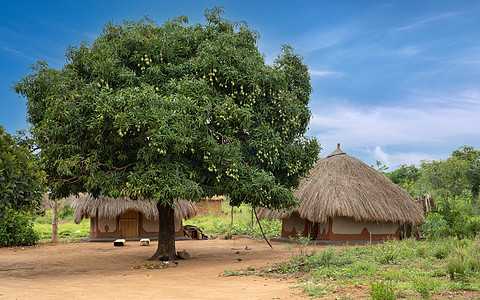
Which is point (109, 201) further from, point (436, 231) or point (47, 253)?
point (436, 231)

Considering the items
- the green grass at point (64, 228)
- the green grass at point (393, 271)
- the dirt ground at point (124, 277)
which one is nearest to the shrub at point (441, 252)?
the green grass at point (393, 271)

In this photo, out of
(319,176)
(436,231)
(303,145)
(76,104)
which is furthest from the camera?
(319,176)

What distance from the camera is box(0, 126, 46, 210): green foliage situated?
21.2 ft

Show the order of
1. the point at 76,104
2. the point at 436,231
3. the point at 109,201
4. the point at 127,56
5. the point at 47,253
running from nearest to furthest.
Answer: the point at 76,104, the point at 127,56, the point at 436,231, the point at 47,253, the point at 109,201

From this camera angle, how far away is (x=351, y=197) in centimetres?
1661

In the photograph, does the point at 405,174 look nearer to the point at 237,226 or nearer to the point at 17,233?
the point at 237,226

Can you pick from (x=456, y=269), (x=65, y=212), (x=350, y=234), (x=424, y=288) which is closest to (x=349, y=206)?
(x=350, y=234)

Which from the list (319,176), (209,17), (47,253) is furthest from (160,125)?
(319,176)

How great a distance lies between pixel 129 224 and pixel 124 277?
11.0m

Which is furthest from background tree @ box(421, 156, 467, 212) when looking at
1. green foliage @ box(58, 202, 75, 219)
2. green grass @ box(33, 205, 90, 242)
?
green foliage @ box(58, 202, 75, 219)

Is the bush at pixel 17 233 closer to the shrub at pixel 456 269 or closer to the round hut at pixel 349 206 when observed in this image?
the round hut at pixel 349 206

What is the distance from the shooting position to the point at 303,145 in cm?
1243

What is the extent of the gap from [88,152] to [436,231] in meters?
11.6

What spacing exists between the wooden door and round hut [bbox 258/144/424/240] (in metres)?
6.53
